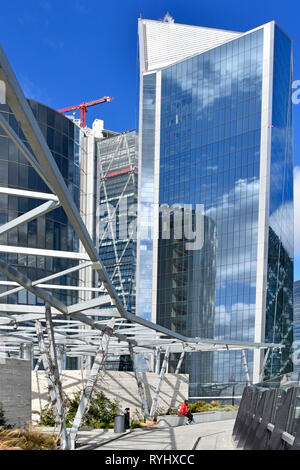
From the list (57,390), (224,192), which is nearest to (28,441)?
(57,390)

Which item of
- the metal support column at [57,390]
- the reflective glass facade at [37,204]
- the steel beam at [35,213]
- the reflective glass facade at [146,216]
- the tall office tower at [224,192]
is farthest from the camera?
the reflective glass facade at [146,216]

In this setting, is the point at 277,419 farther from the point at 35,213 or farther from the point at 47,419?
the point at 47,419

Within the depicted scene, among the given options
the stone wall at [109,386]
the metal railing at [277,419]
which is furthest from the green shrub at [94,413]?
the metal railing at [277,419]

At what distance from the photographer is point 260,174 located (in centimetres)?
8269

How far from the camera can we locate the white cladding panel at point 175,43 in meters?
108

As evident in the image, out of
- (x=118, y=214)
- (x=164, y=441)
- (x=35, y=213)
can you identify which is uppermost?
(x=118, y=214)

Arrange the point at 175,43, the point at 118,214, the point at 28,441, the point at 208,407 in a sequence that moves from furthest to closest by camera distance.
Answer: the point at 118,214
the point at 175,43
the point at 208,407
the point at 28,441

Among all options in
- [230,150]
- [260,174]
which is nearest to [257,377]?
[260,174]

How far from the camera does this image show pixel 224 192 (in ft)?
290

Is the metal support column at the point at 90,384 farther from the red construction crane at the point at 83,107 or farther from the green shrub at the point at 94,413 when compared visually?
the red construction crane at the point at 83,107

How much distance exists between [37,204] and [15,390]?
932 inches

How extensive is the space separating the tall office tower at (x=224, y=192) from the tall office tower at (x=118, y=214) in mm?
32364

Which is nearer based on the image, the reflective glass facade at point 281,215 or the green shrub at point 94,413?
the green shrub at point 94,413

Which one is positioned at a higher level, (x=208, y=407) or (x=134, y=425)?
(x=134, y=425)
